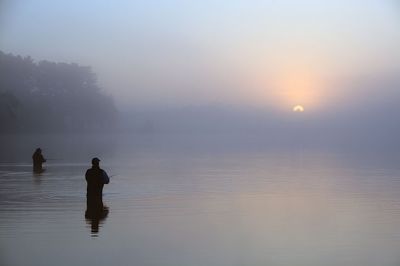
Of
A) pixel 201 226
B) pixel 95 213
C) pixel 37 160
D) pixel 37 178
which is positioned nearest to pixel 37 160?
Answer: pixel 37 160

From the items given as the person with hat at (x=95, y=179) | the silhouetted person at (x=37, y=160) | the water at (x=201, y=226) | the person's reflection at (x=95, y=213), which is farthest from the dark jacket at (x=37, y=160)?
the person with hat at (x=95, y=179)

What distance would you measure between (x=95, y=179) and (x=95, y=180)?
61 mm

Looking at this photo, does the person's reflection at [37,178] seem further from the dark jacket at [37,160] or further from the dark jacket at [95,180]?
the dark jacket at [95,180]

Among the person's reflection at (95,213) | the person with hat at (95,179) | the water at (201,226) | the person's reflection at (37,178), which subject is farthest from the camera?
the person's reflection at (37,178)

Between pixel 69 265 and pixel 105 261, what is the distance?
0.82 m

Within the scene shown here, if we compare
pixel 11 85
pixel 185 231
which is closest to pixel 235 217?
pixel 185 231

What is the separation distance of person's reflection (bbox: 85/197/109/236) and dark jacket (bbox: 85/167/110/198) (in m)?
0.25

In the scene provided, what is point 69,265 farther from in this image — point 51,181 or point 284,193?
point 51,181

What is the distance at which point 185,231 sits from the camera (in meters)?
17.1

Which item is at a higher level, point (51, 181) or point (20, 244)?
point (51, 181)

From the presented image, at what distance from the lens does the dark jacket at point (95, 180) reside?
20.0 m

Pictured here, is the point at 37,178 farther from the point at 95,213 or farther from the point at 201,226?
the point at 201,226

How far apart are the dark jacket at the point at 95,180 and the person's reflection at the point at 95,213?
0.83ft

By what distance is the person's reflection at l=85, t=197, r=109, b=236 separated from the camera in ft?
57.7
